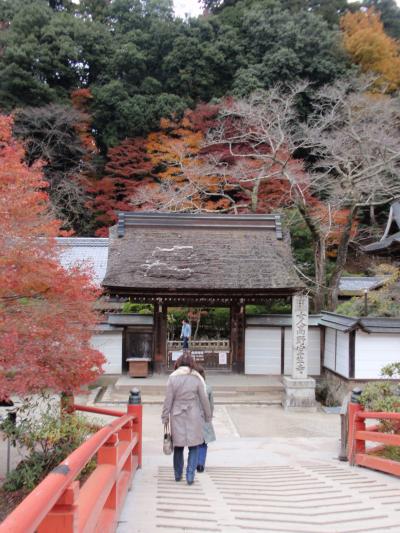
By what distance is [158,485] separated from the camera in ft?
19.1

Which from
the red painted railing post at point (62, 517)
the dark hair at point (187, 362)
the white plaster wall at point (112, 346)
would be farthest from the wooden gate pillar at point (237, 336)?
the red painted railing post at point (62, 517)

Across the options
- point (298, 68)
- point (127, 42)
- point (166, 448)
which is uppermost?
point (127, 42)

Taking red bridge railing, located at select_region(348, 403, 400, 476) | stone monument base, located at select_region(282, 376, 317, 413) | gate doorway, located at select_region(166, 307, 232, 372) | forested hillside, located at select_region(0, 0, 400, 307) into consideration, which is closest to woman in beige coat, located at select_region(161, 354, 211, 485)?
red bridge railing, located at select_region(348, 403, 400, 476)

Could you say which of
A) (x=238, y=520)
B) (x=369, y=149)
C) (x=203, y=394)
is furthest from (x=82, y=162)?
(x=238, y=520)

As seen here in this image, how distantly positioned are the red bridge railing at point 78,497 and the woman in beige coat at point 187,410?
564 millimetres

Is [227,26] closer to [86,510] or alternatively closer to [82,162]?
[82,162]

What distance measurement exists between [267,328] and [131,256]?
5.04 meters

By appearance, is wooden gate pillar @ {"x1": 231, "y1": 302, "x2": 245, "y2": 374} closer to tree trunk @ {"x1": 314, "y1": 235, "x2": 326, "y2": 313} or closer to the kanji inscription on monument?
the kanji inscription on monument

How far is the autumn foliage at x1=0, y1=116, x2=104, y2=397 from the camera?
5.97 m

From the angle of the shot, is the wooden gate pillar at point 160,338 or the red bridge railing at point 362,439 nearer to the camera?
the red bridge railing at point 362,439

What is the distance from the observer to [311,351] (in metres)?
16.6

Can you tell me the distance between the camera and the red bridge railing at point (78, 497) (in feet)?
6.03

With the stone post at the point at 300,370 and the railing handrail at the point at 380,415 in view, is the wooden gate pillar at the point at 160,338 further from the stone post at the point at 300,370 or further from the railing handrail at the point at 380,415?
the railing handrail at the point at 380,415

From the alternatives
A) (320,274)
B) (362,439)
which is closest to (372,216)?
(320,274)
